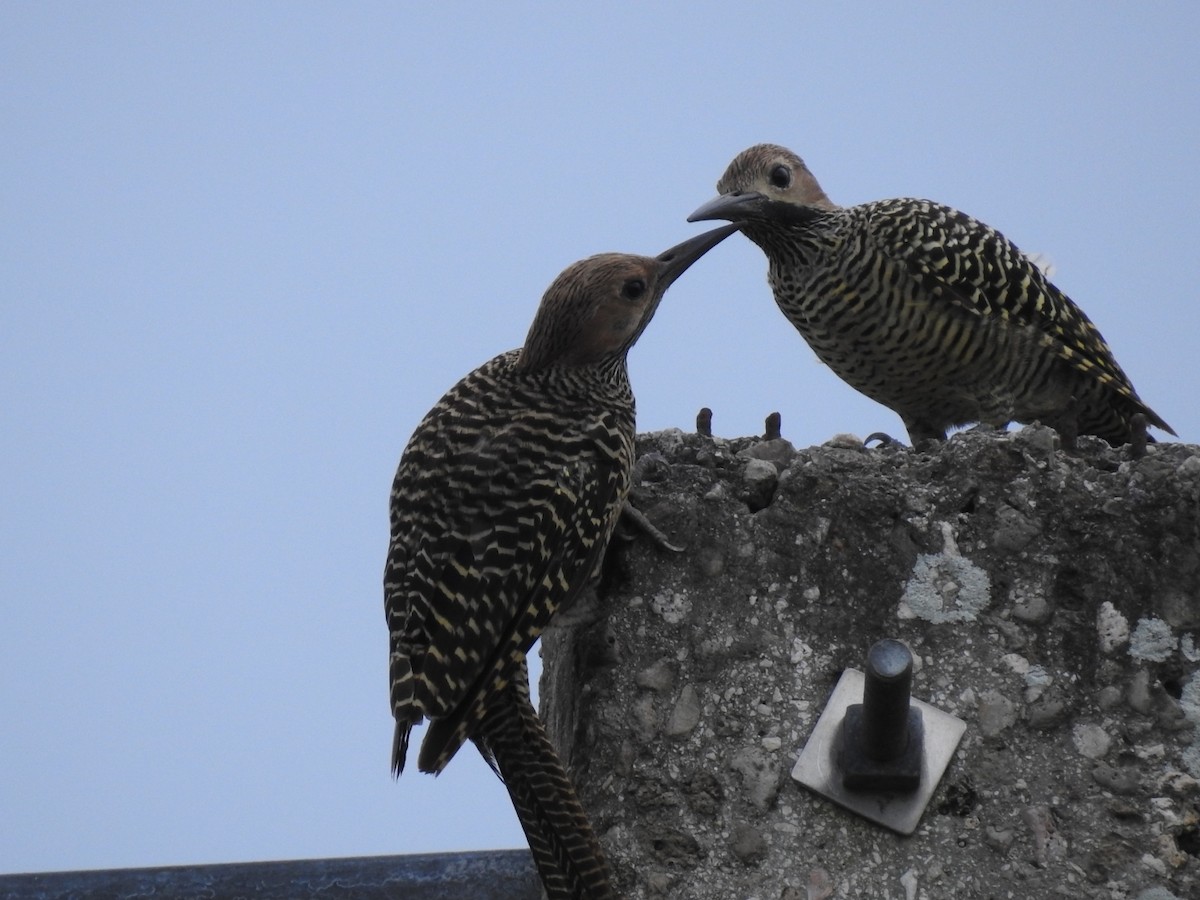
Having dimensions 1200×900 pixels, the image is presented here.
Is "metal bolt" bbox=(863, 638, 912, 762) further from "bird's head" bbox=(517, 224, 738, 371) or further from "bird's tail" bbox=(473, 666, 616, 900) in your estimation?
"bird's head" bbox=(517, 224, 738, 371)

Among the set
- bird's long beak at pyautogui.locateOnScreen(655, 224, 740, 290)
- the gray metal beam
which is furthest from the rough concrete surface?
bird's long beak at pyautogui.locateOnScreen(655, 224, 740, 290)

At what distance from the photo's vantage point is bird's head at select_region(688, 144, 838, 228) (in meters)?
6.35

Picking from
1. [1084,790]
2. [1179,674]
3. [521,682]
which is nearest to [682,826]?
[521,682]

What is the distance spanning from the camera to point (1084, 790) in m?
3.82

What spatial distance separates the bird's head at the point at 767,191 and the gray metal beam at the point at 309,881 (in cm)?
271

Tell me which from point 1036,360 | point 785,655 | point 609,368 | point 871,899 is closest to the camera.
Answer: point 871,899

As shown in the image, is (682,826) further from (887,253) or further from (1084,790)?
(887,253)

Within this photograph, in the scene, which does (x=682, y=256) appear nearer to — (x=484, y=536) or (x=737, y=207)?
(x=737, y=207)

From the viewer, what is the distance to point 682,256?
544 cm

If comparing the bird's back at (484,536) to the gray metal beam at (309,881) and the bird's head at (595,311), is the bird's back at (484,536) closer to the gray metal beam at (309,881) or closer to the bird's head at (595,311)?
the bird's head at (595,311)

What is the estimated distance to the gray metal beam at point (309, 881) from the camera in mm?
4629

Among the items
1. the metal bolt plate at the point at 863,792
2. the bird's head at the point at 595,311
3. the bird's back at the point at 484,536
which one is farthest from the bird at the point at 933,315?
the metal bolt plate at the point at 863,792

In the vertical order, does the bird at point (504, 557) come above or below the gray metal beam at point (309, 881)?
above

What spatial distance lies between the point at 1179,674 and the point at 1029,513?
545mm
